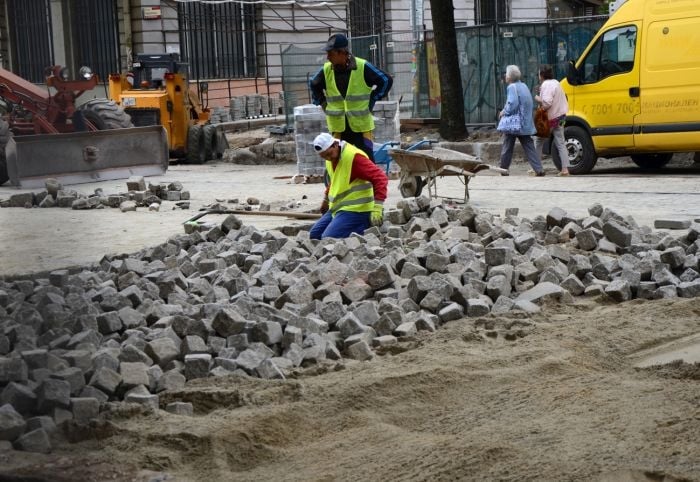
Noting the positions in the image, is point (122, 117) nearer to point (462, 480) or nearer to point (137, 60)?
point (137, 60)

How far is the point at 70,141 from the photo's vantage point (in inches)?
677

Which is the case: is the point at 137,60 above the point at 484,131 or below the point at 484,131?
above

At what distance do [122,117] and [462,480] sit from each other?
16.0m

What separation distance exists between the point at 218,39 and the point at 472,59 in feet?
35.1

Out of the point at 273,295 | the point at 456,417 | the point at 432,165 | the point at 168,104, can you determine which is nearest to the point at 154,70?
the point at 168,104

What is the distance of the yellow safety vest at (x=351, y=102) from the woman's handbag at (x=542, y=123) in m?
5.57

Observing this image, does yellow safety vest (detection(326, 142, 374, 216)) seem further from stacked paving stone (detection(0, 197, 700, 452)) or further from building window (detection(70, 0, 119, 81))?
building window (detection(70, 0, 119, 81))

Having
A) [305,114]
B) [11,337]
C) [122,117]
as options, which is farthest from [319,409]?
[122,117]

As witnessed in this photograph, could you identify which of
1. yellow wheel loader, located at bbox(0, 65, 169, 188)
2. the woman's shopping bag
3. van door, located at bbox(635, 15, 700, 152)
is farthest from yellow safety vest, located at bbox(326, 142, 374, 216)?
yellow wheel loader, located at bbox(0, 65, 169, 188)

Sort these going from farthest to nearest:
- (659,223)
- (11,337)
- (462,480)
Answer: (659,223), (11,337), (462,480)

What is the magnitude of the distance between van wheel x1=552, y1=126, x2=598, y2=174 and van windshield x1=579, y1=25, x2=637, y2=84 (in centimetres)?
78

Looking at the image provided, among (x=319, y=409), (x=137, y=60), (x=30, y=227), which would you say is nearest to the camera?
(x=319, y=409)

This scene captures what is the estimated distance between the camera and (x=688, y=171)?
1677 cm

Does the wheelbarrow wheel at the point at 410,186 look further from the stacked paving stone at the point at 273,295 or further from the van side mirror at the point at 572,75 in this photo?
the van side mirror at the point at 572,75
